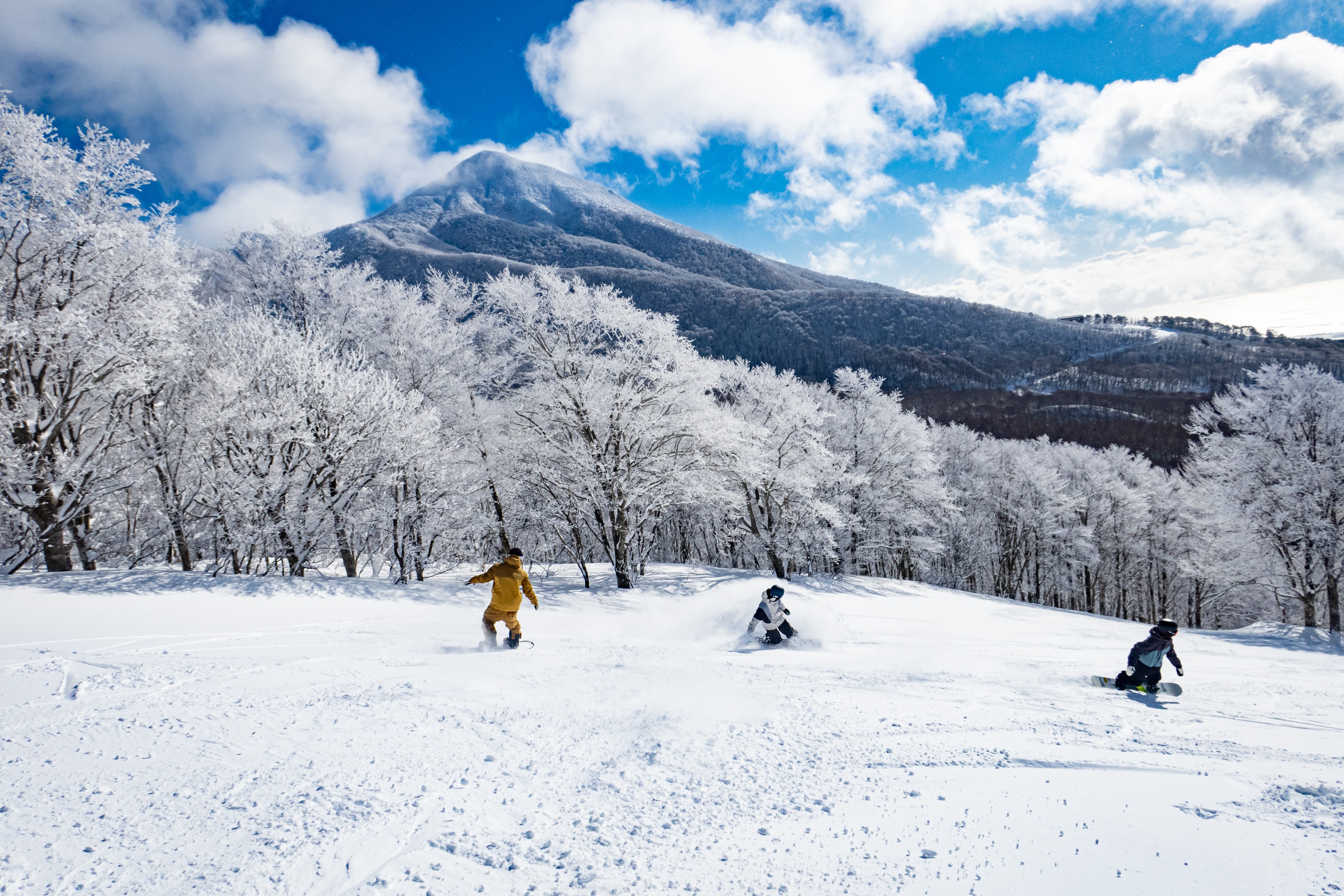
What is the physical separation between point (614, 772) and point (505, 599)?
196 inches

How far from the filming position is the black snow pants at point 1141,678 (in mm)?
8297

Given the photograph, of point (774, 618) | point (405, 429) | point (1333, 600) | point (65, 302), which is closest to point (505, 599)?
point (774, 618)

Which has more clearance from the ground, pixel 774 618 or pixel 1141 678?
pixel 774 618

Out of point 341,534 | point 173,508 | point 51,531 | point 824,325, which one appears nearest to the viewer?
point 51,531

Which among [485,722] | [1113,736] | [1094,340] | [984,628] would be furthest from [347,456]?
[1094,340]

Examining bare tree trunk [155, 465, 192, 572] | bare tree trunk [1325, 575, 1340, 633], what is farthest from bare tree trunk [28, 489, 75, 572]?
bare tree trunk [1325, 575, 1340, 633]

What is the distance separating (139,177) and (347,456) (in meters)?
7.72

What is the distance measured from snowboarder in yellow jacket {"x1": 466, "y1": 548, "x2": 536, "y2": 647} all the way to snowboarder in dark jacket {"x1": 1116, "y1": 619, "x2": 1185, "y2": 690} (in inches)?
365

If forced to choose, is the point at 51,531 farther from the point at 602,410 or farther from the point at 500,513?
the point at 602,410

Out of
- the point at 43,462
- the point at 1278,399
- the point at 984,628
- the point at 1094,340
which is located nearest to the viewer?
the point at 43,462

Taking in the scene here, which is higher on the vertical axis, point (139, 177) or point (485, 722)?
point (139, 177)

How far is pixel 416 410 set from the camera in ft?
67.9

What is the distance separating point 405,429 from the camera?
52.0 feet

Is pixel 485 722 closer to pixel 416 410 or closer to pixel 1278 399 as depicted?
pixel 416 410
